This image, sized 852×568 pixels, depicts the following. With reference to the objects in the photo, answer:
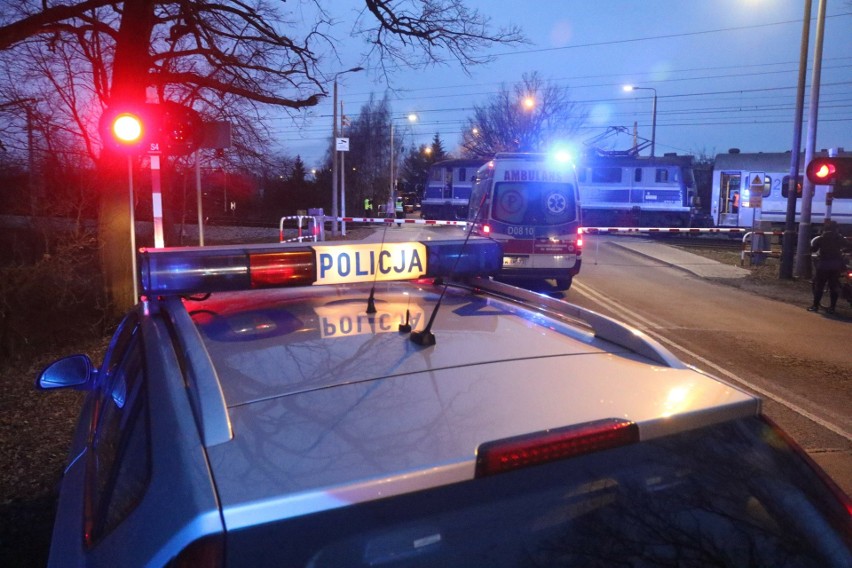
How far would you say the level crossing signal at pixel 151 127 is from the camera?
6402 mm

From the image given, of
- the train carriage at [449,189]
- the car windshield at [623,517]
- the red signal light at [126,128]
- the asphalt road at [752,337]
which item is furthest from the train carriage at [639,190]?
the car windshield at [623,517]

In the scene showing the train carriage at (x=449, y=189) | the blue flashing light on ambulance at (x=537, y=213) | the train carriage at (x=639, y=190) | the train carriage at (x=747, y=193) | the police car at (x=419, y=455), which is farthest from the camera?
the train carriage at (x=449, y=189)

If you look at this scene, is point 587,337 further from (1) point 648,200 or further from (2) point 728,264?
(1) point 648,200

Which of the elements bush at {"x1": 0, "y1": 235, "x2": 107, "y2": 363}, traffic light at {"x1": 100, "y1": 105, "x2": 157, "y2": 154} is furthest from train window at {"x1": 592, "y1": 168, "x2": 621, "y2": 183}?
traffic light at {"x1": 100, "y1": 105, "x2": 157, "y2": 154}

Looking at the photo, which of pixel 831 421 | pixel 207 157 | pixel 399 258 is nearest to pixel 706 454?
pixel 399 258

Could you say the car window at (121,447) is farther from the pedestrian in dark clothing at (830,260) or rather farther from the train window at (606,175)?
the train window at (606,175)

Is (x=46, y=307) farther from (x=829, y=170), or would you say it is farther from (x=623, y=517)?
(x=829, y=170)

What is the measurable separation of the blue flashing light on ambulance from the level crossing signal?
21.5 ft

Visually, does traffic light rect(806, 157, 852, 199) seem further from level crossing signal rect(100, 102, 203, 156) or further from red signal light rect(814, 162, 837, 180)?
level crossing signal rect(100, 102, 203, 156)

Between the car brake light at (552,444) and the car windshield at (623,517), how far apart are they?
0.04 m

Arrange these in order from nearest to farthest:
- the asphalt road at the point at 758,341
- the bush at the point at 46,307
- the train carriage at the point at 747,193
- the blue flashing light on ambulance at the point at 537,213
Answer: the asphalt road at the point at 758,341 → the bush at the point at 46,307 → the blue flashing light on ambulance at the point at 537,213 → the train carriage at the point at 747,193

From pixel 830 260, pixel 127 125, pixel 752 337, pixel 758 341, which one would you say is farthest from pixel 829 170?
pixel 127 125

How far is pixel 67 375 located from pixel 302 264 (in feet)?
3.99

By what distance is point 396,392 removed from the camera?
1664 millimetres
